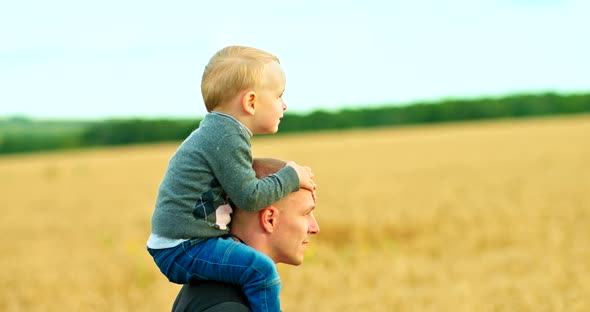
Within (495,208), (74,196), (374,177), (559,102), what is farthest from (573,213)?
(559,102)

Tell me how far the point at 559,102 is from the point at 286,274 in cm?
8346

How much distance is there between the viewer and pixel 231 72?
288 cm

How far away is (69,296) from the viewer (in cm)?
853

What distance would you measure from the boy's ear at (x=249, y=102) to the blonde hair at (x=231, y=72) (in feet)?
0.09

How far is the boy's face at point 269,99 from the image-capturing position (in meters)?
2.93

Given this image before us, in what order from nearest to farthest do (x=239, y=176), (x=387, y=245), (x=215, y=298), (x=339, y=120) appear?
(x=239, y=176) < (x=215, y=298) < (x=387, y=245) < (x=339, y=120)

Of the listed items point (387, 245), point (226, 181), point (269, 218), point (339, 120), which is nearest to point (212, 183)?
point (226, 181)

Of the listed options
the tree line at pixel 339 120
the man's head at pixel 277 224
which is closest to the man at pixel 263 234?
the man's head at pixel 277 224

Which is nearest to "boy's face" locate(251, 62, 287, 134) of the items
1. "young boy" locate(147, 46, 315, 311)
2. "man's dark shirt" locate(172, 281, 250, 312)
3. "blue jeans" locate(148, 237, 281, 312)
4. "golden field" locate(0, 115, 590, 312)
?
"young boy" locate(147, 46, 315, 311)

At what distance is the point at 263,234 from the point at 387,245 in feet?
28.5

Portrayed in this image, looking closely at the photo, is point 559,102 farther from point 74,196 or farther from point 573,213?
point 573,213

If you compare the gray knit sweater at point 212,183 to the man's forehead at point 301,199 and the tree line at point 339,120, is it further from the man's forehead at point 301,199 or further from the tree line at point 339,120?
the tree line at point 339,120

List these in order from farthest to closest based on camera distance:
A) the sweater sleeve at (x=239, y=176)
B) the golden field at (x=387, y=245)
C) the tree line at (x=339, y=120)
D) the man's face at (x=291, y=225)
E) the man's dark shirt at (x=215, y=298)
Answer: the tree line at (x=339, y=120) → the golden field at (x=387, y=245) → the man's face at (x=291, y=225) → the man's dark shirt at (x=215, y=298) → the sweater sleeve at (x=239, y=176)

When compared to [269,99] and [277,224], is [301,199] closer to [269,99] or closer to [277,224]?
[277,224]
